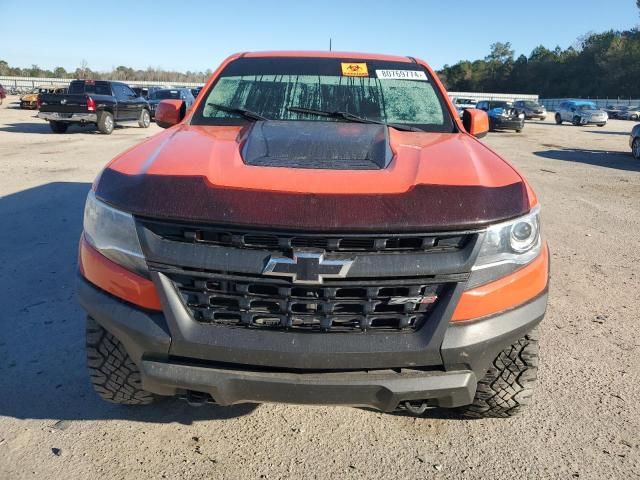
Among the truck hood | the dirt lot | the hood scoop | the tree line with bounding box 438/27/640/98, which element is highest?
the tree line with bounding box 438/27/640/98

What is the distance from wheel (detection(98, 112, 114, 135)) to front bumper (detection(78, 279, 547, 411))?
56.1 ft

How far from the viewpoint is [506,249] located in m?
1.99

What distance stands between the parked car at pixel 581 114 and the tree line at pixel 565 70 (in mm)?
52944

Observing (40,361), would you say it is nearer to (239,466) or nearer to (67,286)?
(67,286)

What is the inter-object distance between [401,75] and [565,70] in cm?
10229

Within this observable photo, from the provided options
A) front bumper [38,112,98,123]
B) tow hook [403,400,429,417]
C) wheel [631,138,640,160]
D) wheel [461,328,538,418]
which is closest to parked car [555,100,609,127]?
wheel [631,138,640,160]

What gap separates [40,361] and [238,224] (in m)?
1.99

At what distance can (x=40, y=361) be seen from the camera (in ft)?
10.1

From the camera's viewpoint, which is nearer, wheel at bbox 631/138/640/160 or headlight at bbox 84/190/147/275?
headlight at bbox 84/190/147/275

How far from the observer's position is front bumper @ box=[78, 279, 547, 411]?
1919mm

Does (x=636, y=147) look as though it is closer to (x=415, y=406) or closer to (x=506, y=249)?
(x=506, y=249)

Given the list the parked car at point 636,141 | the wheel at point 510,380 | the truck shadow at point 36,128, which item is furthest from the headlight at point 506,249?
the truck shadow at point 36,128

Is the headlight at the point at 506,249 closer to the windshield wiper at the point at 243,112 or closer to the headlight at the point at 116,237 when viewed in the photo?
the headlight at the point at 116,237

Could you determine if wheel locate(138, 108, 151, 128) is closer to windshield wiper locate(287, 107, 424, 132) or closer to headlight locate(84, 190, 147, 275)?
windshield wiper locate(287, 107, 424, 132)
